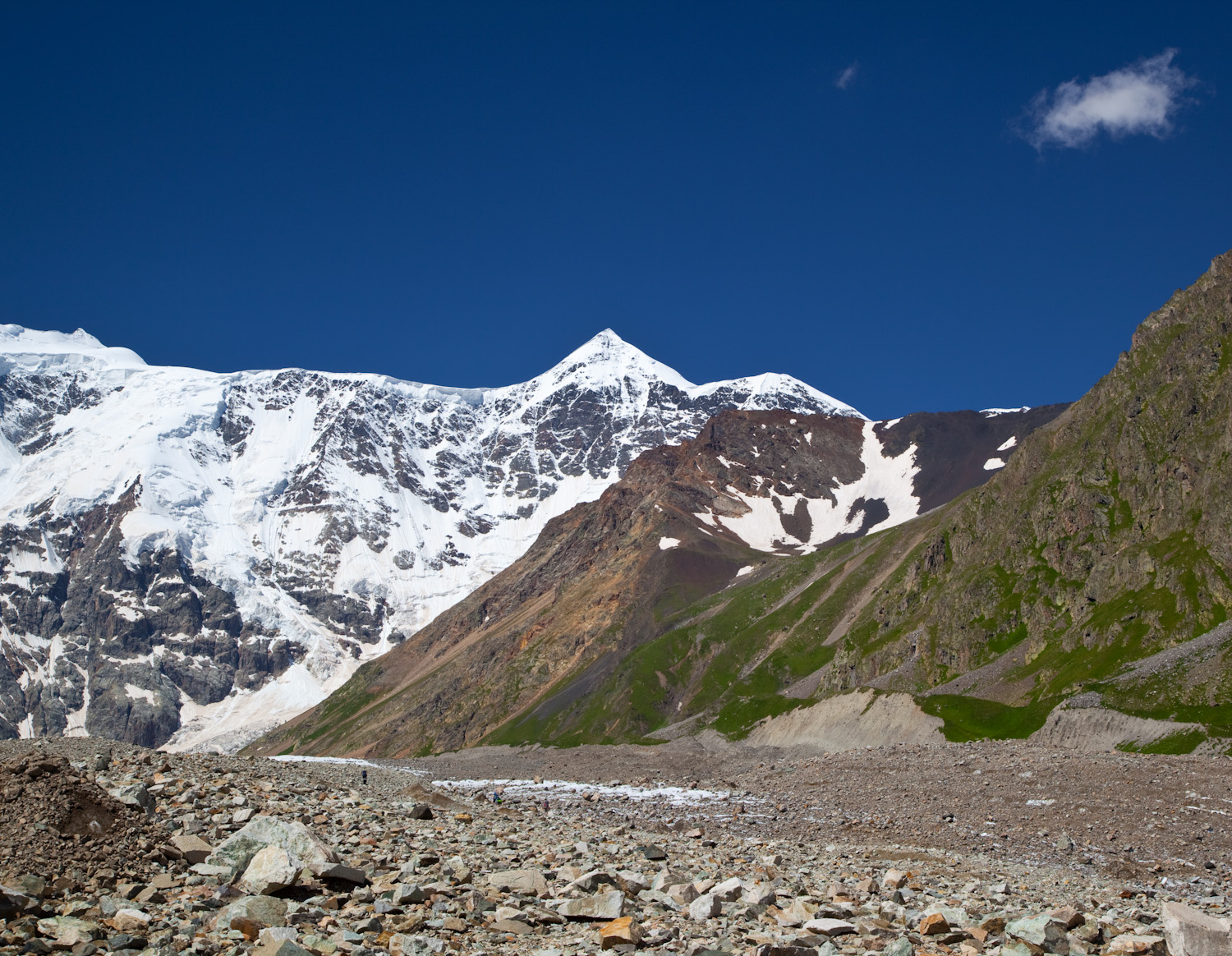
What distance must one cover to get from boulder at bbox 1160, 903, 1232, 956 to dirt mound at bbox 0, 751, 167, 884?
18.8m

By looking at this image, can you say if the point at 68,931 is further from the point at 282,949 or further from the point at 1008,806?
the point at 1008,806

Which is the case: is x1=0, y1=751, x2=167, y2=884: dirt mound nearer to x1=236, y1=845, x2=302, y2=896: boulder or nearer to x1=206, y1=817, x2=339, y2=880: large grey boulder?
x1=206, y1=817, x2=339, y2=880: large grey boulder

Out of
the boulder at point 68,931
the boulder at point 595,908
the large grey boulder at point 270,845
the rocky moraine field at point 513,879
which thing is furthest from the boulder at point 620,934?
the boulder at point 68,931

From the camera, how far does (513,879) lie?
20391 millimetres

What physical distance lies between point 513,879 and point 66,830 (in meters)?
8.65

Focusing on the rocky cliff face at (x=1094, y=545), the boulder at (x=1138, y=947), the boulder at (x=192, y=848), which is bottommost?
the boulder at (x=1138, y=947)

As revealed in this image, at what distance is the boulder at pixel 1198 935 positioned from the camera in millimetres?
16859

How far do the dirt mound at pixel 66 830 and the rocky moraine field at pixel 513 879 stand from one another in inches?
1.6

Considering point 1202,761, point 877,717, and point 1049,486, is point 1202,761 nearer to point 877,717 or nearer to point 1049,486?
point 877,717

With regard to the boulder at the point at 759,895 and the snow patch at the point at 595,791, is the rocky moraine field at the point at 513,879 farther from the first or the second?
the snow patch at the point at 595,791

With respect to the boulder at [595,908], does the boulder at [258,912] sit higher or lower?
higher

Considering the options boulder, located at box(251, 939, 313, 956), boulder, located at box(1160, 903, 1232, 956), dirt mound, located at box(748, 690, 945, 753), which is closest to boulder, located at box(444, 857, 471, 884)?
boulder, located at box(251, 939, 313, 956)

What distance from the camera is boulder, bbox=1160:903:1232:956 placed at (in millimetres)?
16859

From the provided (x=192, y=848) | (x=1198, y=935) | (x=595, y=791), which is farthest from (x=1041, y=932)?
(x=595, y=791)
